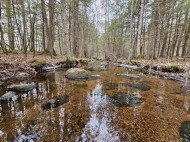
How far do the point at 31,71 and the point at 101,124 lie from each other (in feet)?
22.5

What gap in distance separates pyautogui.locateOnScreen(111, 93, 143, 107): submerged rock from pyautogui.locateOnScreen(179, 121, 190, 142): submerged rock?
1470 millimetres

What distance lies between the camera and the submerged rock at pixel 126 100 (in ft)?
15.4

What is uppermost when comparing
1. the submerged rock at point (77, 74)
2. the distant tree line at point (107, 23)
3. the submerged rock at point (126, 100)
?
the distant tree line at point (107, 23)

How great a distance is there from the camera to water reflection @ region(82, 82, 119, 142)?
3027mm

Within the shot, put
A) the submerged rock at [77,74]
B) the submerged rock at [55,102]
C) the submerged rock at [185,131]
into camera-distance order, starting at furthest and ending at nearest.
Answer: the submerged rock at [77,74] < the submerged rock at [55,102] < the submerged rock at [185,131]

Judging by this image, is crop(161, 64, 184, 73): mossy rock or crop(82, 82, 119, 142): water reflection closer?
crop(82, 82, 119, 142): water reflection

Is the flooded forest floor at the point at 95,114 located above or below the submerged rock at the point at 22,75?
→ below

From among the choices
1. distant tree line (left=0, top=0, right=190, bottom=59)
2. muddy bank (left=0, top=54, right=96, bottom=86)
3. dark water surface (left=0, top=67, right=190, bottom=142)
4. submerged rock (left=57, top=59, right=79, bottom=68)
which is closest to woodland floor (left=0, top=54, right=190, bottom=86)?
muddy bank (left=0, top=54, right=96, bottom=86)

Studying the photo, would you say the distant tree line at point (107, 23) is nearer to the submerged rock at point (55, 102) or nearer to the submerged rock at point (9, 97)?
the submerged rock at point (9, 97)

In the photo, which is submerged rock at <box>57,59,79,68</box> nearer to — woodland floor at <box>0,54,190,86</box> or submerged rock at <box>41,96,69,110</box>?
woodland floor at <box>0,54,190,86</box>

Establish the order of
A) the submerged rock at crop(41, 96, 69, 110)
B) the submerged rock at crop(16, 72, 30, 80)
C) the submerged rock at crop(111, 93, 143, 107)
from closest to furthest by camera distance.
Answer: the submerged rock at crop(41, 96, 69, 110)
the submerged rock at crop(111, 93, 143, 107)
the submerged rock at crop(16, 72, 30, 80)

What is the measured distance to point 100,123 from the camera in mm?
3574

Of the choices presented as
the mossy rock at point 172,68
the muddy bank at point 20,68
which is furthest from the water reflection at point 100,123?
the mossy rock at point 172,68

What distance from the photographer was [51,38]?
15.8 metres
